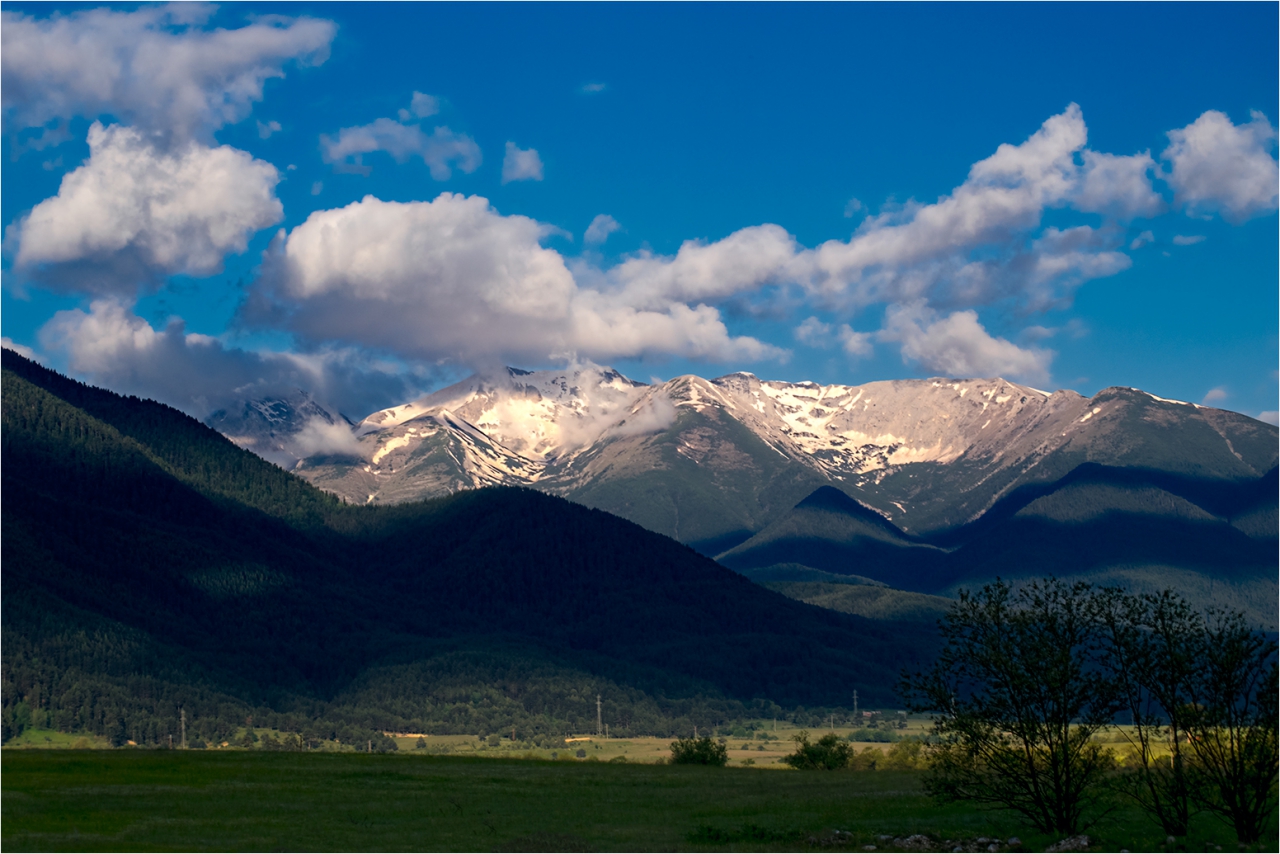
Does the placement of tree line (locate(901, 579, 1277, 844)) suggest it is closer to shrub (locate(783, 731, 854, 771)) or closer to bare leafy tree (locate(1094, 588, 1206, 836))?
bare leafy tree (locate(1094, 588, 1206, 836))

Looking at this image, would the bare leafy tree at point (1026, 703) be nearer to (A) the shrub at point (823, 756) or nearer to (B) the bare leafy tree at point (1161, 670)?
(B) the bare leafy tree at point (1161, 670)

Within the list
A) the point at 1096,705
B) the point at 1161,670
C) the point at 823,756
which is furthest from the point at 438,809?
the point at 823,756

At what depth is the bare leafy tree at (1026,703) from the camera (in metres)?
79.2

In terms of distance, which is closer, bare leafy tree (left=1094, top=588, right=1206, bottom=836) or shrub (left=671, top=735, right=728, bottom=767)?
bare leafy tree (left=1094, top=588, right=1206, bottom=836)

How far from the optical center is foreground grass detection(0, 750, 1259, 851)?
81.7 metres

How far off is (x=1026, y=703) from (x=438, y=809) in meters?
47.0

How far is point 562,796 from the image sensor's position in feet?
369

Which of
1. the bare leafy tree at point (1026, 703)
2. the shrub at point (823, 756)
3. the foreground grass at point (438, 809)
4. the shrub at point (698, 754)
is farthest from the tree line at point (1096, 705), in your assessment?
the shrub at point (698, 754)

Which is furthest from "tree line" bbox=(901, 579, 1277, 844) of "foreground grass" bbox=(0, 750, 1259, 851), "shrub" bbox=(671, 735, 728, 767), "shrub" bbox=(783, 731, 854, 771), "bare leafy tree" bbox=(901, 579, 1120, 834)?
"shrub" bbox=(671, 735, 728, 767)

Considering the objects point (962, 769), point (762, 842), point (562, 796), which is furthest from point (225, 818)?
point (962, 769)

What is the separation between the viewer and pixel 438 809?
10088 centimetres

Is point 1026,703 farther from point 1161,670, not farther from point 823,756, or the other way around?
point 823,756

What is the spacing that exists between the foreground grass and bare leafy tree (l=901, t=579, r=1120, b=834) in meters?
3.20

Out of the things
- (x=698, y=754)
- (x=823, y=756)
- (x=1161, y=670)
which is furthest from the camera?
(x=698, y=754)
